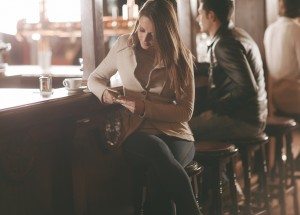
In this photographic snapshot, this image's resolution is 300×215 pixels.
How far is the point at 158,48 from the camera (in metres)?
3.47

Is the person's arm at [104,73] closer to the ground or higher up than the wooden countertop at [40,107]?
higher up

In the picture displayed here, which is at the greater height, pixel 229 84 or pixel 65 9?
pixel 65 9

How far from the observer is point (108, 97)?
344cm

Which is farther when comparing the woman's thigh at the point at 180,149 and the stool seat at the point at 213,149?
the stool seat at the point at 213,149

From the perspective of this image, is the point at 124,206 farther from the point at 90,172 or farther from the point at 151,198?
the point at 151,198

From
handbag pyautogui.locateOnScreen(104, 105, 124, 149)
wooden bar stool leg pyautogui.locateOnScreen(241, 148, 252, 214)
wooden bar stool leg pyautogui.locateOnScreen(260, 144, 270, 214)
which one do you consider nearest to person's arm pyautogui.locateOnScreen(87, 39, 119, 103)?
handbag pyautogui.locateOnScreen(104, 105, 124, 149)

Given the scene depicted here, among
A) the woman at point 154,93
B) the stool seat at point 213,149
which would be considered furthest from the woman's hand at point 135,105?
the stool seat at point 213,149

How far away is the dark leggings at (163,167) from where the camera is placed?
10.4 feet

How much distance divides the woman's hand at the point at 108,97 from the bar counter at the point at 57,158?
4.4 inches

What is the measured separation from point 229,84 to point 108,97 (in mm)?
1207

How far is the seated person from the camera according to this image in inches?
166

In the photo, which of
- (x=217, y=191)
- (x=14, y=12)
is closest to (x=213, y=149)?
(x=217, y=191)

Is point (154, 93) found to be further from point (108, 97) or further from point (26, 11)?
point (26, 11)

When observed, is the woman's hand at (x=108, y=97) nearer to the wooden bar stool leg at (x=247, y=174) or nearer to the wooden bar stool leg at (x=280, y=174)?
the wooden bar stool leg at (x=247, y=174)
